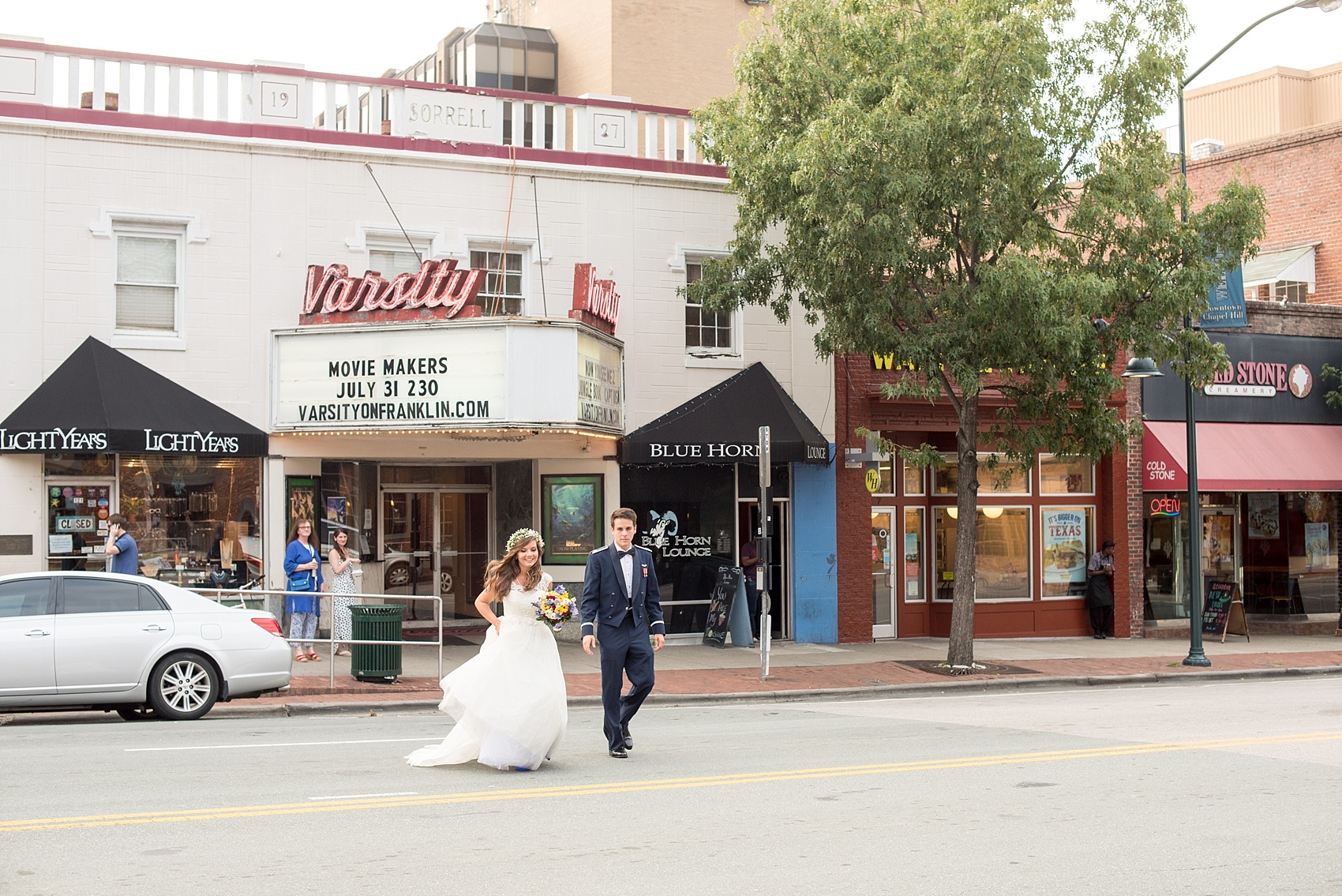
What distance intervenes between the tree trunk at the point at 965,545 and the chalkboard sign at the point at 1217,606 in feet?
22.1

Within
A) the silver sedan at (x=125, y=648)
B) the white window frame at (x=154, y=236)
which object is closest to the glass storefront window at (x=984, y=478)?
the white window frame at (x=154, y=236)

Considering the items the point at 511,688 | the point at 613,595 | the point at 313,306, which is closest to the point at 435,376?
the point at 313,306

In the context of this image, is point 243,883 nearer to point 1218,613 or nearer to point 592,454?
point 592,454

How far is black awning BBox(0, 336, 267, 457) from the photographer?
16516 millimetres

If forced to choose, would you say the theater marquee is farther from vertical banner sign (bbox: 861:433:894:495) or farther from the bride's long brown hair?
the bride's long brown hair

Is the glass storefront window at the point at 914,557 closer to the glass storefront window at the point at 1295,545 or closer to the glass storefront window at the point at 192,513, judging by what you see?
the glass storefront window at the point at 1295,545

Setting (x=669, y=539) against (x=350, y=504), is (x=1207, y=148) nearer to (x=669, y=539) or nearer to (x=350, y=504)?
(x=669, y=539)

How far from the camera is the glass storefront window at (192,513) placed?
1745cm

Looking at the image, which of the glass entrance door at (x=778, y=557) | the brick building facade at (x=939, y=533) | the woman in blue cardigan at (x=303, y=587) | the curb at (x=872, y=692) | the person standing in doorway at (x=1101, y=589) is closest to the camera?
the curb at (x=872, y=692)

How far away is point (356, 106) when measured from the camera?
60.8 feet

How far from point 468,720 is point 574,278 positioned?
9.24 metres

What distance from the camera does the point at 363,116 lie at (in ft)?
61.4

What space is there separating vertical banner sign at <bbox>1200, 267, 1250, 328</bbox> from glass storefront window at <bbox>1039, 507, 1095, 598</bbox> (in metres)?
3.95

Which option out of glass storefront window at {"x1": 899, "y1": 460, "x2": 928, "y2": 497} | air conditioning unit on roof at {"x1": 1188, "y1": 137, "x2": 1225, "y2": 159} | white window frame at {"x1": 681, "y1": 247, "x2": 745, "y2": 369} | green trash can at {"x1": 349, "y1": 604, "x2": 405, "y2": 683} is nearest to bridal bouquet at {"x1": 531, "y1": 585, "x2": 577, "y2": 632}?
green trash can at {"x1": 349, "y1": 604, "x2": 405, "y2": 683}
